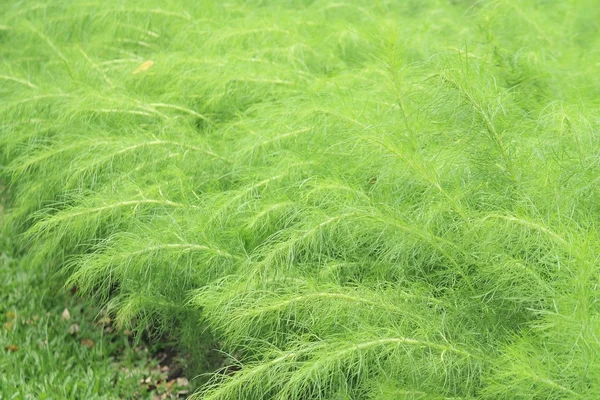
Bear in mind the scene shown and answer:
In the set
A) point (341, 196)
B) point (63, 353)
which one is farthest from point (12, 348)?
point (341, 196)

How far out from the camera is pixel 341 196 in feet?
6.15

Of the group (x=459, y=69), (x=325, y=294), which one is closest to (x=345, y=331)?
(x=325, y=294)

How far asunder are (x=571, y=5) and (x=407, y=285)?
66.2 inches

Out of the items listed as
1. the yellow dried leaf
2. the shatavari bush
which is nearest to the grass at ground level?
the yellow dried leaf

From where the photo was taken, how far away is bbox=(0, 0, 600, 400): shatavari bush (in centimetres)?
156

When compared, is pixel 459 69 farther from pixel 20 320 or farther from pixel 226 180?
pixel 20 320

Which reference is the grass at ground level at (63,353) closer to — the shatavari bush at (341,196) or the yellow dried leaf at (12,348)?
the yellow dried leaf at (12,348)

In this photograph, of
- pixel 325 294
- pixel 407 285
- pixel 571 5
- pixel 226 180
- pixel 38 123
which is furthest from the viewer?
pixel 571 5

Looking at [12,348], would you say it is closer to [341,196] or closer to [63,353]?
[63,353]

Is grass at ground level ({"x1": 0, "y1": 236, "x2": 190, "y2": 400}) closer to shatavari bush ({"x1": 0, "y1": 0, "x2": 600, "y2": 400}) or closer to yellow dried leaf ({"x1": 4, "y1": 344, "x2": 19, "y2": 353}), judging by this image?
yellow dried leaf ({"x1": 4, "y1": 344, "x2": 19, "y2": 353})

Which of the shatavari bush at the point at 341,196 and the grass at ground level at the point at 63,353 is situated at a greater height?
the shatavari bush at the point at 341,196

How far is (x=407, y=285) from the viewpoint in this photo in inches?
71.2

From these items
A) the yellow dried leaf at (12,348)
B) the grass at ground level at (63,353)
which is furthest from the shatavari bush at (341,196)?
the yellow dried leaf at (12,348)

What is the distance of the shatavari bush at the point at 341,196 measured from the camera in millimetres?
1556
